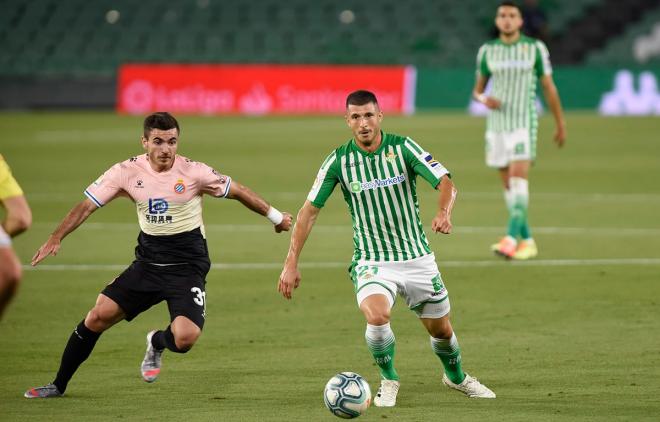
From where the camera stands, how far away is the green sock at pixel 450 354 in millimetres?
8188

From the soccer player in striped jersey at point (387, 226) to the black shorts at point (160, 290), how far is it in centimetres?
77

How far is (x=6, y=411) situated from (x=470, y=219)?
10.6 meters

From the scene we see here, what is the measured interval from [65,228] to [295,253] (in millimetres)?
1552

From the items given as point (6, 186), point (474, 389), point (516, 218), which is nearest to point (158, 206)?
point (6, 186)

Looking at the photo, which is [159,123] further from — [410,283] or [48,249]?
[410,283]

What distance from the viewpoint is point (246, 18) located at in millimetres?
44250

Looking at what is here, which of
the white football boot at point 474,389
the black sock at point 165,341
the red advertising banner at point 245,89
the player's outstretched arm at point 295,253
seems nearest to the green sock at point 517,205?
the white football boot at point 474,389

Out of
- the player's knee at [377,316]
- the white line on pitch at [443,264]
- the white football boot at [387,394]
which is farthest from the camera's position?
the white line on pitch at [443,264]

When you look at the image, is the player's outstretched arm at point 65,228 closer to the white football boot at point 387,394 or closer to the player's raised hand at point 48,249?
the player's raised hand at point 48,249

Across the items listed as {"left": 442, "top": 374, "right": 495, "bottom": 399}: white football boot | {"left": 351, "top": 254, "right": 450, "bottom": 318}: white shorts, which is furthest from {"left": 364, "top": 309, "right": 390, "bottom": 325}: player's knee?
{"left": 442, "top": 374, "right": 495, "bottom": 399}: white football boot

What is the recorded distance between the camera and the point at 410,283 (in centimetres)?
805

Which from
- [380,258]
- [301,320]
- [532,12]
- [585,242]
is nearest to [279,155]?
[532,12]

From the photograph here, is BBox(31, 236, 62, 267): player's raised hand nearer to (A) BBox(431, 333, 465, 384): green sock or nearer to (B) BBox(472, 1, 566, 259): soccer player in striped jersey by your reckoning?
(A) BBox(431, 333, 465, 384): green sock

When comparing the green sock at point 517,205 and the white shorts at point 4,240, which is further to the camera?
the green sock at point 517,205
